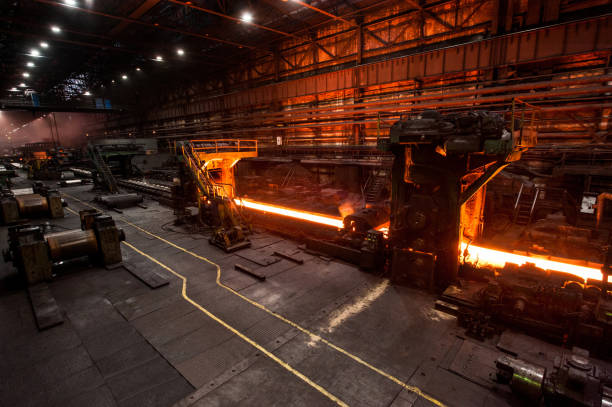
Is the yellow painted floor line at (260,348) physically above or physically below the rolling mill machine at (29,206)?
below

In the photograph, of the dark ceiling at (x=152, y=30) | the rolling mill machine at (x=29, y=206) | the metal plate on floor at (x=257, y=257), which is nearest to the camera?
the metal plate on floor at (x=257, y=257)

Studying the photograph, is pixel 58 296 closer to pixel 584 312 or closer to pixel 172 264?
pixel 172 264

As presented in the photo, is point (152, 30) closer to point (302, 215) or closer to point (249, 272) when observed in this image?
point (302, 215)

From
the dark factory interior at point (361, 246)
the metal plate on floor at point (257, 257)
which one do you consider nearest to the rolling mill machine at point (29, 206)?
the dark factory interior at point (361, 246)

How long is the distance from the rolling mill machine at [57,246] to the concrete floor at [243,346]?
45cm

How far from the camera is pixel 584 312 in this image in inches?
167

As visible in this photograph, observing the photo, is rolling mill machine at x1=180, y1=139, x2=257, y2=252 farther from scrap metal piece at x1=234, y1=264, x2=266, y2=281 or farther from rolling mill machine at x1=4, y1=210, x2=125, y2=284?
rolling mill machine at x1=4, y1=210, x2=125, y2=284

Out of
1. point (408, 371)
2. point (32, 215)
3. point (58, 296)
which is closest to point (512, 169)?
point (408, 371)

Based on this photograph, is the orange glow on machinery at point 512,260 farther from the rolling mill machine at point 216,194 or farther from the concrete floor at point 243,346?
the rolling mill machine at point 216,194

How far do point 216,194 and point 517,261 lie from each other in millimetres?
8727

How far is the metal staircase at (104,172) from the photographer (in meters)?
18.0

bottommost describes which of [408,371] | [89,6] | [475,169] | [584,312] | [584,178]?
[408,371]

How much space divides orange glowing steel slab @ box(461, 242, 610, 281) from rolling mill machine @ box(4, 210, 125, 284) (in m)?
8.88

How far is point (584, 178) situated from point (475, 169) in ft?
23.8
